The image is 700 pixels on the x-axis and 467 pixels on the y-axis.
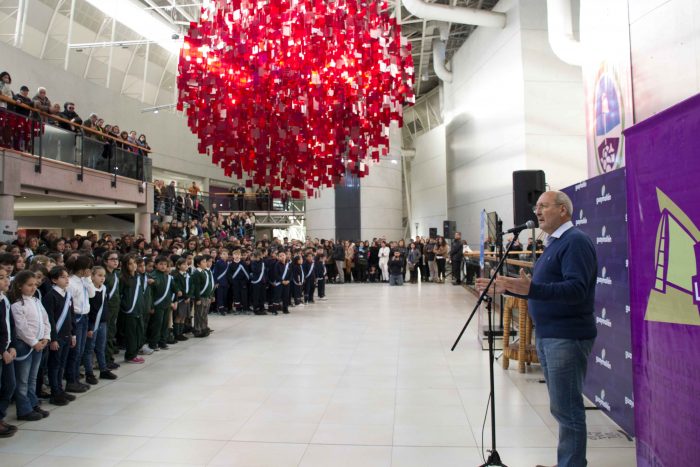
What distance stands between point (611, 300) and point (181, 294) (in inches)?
229

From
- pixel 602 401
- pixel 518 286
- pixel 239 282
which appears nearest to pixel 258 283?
pixel 239 282

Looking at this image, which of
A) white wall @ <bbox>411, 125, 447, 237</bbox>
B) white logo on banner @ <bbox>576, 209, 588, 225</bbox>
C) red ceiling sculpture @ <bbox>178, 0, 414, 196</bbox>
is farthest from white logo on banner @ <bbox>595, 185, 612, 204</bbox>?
white wall @ <bbox>411, 125, 447, 237</bbox>

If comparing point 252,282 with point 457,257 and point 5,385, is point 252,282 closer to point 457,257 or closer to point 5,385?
point 5,385

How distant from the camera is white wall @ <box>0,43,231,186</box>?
17375mm

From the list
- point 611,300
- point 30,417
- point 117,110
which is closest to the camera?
point 611,300

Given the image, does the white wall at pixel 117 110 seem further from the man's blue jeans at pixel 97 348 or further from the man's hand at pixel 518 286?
the man's hand at pixel 518 286

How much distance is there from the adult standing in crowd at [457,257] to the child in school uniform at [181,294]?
34.9 ft

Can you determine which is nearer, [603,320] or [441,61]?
[603,320]

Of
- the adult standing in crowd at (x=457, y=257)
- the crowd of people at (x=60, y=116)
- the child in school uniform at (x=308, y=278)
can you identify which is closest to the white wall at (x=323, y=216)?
the adult standing in crowd at (x=457, y=257)

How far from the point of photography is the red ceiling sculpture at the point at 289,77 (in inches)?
288

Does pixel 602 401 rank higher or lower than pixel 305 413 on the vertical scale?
higher

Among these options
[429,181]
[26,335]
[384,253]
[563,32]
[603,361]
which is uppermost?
[563,32]

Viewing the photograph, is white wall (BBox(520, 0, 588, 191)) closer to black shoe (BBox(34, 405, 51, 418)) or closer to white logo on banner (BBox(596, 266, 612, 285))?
white logo on banner (BBox(596, 266, 612, 285))

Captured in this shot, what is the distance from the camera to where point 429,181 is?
2675cm
